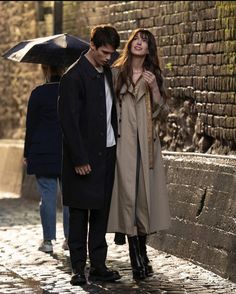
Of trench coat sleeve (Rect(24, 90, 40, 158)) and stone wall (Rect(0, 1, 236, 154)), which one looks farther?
stone wall (Rect(0, 1, 236, 154))

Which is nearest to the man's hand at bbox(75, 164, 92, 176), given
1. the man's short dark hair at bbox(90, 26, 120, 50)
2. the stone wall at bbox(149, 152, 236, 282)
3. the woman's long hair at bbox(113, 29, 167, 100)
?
the woman's long hair at bbox(113, 29, 167, 100)

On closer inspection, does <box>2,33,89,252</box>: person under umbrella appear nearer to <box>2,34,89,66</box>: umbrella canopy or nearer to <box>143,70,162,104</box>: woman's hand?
<box>2,34,89,66</box>: umbrella canopy

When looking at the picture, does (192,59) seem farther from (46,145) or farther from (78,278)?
(78,278)

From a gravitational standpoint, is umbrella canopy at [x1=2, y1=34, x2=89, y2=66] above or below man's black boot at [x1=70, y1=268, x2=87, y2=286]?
above

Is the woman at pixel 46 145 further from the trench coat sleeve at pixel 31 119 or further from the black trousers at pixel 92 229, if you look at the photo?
the black trousers at pixel 92 229

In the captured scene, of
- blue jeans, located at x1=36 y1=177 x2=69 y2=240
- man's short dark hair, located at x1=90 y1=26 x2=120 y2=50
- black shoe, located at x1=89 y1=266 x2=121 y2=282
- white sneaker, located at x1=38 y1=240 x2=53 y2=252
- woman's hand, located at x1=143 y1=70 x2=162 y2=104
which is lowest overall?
white sneaker, located at x1=38 y1=240 x2=53 y2=252

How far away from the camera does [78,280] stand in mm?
8031

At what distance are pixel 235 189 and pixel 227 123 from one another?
189 centimetres

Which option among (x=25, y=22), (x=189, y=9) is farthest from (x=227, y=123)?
(x=25, y=22)

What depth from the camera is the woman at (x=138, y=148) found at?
8164mm

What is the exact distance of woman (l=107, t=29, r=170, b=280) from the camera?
816 cm

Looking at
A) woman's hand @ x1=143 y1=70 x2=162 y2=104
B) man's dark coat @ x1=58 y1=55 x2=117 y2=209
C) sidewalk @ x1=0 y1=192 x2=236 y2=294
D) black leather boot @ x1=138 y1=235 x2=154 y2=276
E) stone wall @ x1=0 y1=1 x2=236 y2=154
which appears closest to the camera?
sidewalk @ x1=0 y1=192 x2=236 y2=294

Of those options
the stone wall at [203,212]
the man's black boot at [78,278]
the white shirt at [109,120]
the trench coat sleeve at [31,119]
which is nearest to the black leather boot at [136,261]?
the man's black boot at [78,278]

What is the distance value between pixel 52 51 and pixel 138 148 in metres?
2.04
